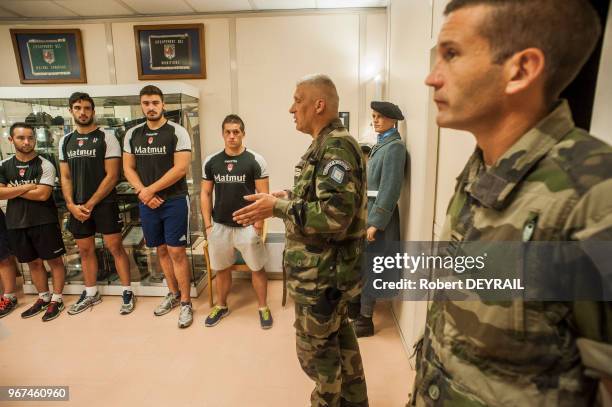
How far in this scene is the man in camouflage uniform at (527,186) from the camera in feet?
1.72

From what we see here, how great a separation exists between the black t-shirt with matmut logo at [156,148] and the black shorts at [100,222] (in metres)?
0.44

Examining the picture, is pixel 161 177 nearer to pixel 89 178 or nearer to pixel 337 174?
pixel 89 178

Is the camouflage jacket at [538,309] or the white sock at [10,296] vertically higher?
the camouflage jacket at [538,309]

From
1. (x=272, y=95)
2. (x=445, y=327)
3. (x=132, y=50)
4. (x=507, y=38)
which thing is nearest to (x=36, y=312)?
(x=132, y=50)

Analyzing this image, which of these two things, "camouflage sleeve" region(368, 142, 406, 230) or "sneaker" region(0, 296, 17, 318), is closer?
"camouflage sleeve" region(368, 142, 406, 230)

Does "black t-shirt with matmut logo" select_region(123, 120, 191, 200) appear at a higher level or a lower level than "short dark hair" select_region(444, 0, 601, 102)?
lower

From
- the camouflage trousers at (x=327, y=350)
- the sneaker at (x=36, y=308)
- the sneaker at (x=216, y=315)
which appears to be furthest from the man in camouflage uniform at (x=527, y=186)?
the sneaker at (x=36, y=308)

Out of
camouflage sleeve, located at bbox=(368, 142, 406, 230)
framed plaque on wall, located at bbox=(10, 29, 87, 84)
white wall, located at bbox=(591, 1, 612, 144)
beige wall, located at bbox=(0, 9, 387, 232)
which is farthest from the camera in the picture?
framed plaque on wall, located at bbox=(10, 29, 87, 84)

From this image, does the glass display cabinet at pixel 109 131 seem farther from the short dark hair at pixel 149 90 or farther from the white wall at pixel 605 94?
the white wall at pixel 605 94

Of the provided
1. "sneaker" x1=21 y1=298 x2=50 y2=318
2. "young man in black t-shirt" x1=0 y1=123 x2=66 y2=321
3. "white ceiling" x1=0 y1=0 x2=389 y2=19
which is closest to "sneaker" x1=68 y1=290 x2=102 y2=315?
"young man in black t-shirt" x1=0 y1=123 x2=66 y2=321

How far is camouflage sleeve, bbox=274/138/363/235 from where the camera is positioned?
132 centimetres

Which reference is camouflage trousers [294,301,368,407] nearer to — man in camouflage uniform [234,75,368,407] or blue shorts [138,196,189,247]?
man in camouflage uniform [234,75,368,407]

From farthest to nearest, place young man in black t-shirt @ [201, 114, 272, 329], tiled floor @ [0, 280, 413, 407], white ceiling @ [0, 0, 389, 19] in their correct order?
white ceiling @ [0, 0, 389, 19] < young man in black t-shirt @ [201, 114, 272, 329] < tiled floor @ [0, 280, 413, 407]

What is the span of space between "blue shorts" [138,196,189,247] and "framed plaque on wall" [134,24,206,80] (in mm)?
1533
